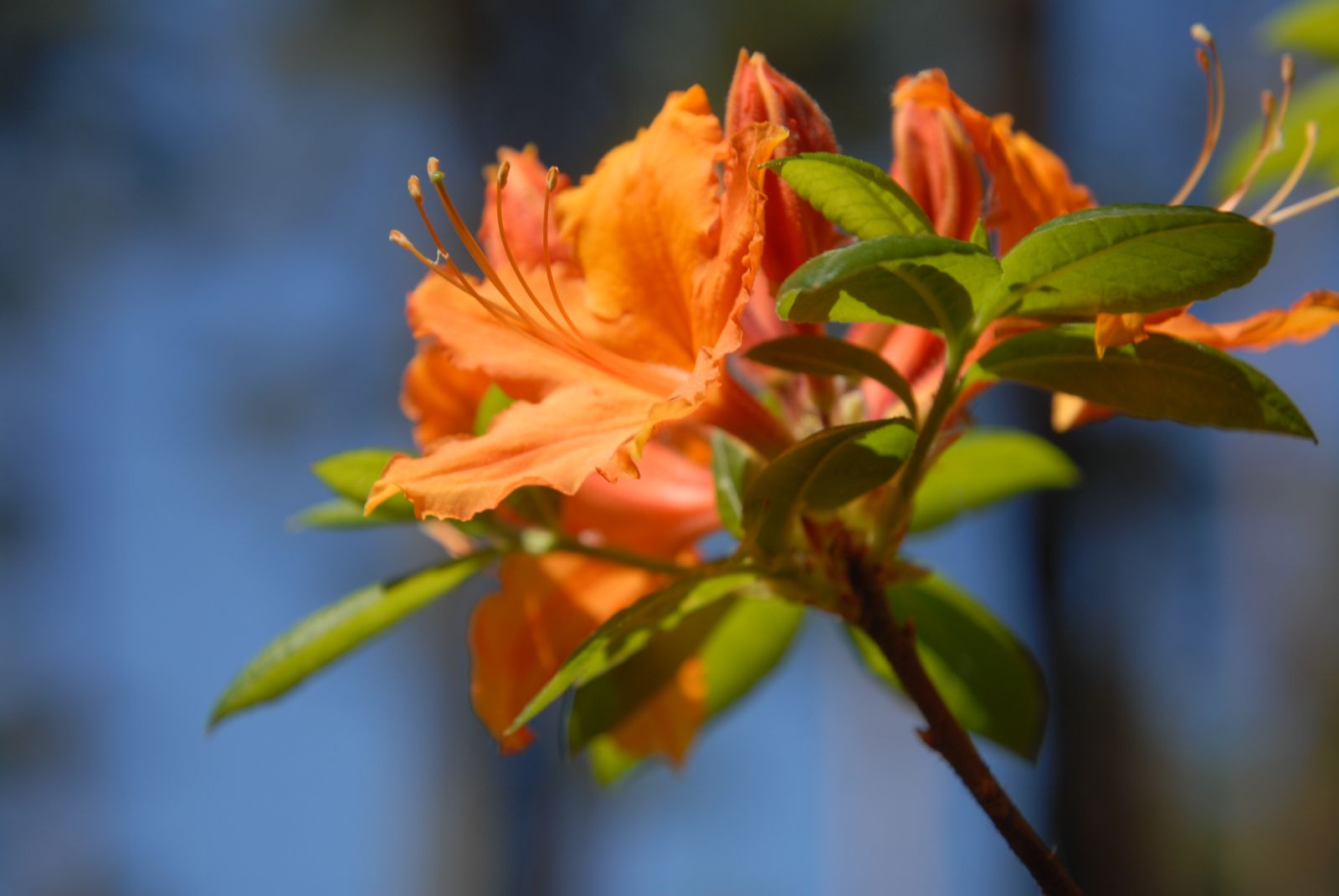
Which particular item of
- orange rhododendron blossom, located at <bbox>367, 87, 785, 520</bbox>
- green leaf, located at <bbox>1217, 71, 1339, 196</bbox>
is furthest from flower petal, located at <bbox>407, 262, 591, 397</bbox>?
green leaf, located at <bbox>1217, 71, 1339, 196</bbox>

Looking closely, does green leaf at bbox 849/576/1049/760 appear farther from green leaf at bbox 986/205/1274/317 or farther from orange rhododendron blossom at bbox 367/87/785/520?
green leaf at bbox 986/205/1274/317

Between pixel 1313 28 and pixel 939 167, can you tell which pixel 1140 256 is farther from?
pixel 1313 28

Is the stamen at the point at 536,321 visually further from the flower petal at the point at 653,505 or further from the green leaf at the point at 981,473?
the green leaf at the point at 981,473

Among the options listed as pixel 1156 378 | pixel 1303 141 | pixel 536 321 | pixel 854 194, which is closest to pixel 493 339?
pixel 536 321

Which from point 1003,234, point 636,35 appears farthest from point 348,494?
point 636,35

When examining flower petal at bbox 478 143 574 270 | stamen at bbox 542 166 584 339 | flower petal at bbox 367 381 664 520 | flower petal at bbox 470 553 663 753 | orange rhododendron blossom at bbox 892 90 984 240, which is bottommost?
flower petal at bbox 470 553 663 753
